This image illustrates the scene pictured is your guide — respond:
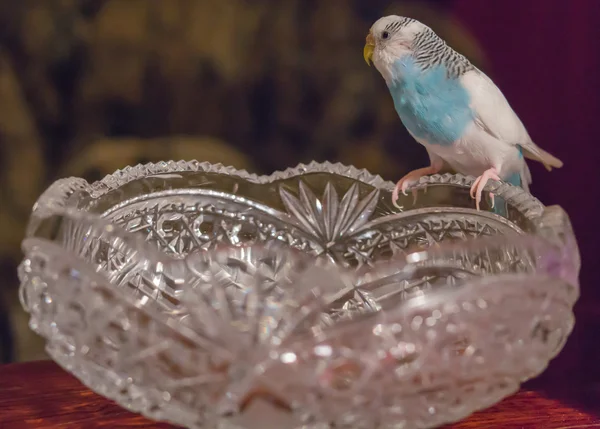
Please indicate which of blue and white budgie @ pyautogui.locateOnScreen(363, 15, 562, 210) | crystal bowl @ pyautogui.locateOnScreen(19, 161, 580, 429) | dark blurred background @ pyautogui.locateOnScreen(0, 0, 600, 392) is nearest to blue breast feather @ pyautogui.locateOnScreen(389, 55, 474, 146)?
blue and white budgie @ pyautogui.locateOnScreen(363, 15, 562, 210)

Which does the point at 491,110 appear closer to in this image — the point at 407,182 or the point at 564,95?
the point at 407,182

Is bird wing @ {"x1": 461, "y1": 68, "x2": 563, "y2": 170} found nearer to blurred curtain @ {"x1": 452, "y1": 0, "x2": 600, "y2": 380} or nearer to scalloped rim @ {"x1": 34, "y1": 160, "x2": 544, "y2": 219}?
scalloped rim @ {"x1": 34, "y1": 160, "x2": 544, "y2": 219}

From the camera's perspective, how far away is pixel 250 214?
60 cm

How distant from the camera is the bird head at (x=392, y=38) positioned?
523mm

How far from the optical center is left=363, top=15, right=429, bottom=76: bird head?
1.72 feet

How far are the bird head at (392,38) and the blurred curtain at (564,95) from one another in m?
0.26

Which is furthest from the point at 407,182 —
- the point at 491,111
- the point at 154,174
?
the point at 154,174

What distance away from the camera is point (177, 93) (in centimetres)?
88

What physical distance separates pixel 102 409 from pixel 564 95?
2.02 ft

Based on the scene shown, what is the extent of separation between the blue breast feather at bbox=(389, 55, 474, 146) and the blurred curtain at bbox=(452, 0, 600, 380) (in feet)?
0.88

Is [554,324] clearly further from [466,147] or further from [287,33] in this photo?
[287,33]

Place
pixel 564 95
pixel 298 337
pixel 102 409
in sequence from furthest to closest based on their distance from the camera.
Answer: pixel 564 95 < pixel 102 409 < pixel 298 337

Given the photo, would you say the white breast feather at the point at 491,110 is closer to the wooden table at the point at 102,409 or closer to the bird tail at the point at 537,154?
the bird tail at the point at 537,154

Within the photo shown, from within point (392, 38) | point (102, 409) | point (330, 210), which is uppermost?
point (392, 38)
